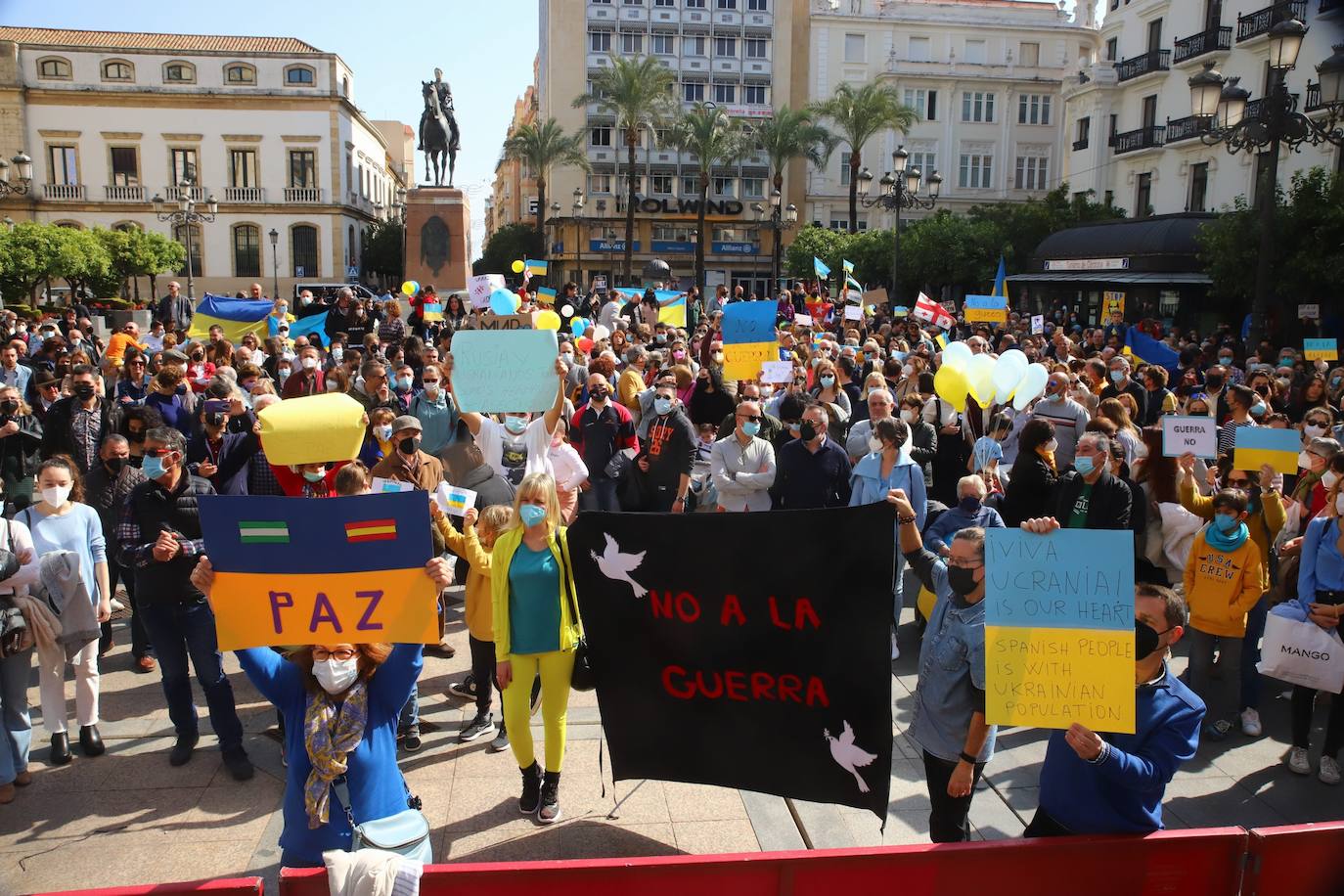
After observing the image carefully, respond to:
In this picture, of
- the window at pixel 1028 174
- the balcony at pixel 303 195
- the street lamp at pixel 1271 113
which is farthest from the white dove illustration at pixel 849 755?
the window at pixel 1028 174

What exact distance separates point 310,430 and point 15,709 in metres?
2.24

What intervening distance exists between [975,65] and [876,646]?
61.6 meters

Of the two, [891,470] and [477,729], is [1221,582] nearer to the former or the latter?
[891,470]

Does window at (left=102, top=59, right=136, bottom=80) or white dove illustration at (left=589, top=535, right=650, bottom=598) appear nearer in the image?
white dove illustration at (left=589, top=535, right=650, bottom=598)

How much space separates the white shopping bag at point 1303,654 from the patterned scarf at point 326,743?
15.9 ft

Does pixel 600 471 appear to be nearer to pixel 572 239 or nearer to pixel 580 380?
pixel 580 380

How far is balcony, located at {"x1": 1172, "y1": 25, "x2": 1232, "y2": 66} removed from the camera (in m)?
34.2

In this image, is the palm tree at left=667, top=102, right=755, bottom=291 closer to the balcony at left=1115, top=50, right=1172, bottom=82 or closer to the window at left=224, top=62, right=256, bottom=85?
the balcony at left=1115, top=50, right=1172, bottom=82

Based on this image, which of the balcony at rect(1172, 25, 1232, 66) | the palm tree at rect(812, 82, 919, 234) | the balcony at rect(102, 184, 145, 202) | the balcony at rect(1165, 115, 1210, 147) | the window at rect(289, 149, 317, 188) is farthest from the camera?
the window at rect(289, 149, 317, 188)

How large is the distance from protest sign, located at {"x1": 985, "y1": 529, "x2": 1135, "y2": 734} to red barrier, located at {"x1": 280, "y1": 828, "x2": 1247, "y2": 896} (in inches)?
16.2

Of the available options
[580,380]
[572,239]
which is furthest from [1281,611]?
[572,239]

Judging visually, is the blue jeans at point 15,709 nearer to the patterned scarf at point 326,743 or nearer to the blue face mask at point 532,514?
the patterned scarf at point 326,743

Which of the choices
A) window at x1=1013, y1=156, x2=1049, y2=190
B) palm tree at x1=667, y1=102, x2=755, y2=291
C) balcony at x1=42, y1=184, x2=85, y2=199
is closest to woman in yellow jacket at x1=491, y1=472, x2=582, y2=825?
palm tree at x1=667, y1=102, x2=755, y2=291

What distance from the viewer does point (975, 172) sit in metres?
58.5
